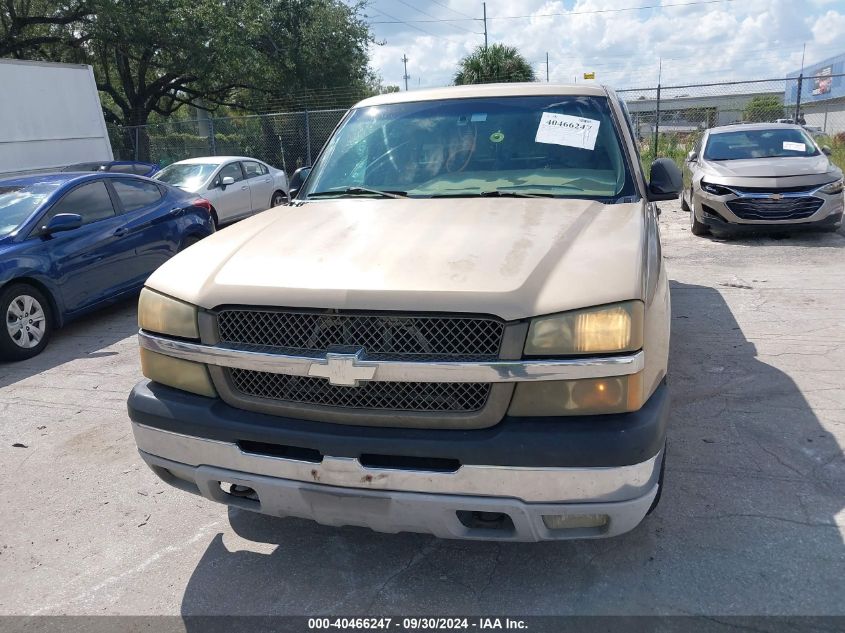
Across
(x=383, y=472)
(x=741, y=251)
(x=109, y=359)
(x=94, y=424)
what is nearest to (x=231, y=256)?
(x=383, y=472)

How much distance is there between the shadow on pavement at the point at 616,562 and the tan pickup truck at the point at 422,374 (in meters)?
0.41

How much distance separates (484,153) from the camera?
3752 mm

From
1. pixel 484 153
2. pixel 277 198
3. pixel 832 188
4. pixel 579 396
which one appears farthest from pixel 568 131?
pixel 277 198

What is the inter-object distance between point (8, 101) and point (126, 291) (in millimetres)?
8453

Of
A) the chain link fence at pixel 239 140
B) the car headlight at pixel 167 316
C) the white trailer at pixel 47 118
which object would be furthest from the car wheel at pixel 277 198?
the car headlight at pixel 167 316

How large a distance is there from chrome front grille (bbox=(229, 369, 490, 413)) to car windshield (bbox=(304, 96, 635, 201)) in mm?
1424

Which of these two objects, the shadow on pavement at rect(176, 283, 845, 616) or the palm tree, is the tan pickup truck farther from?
the palm tree

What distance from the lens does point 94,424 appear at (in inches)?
179

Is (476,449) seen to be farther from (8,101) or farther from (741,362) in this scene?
(8,101)

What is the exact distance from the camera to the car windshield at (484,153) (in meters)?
3.53

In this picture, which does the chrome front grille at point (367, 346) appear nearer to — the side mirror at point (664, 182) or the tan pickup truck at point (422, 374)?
the tan pickup truck at point (422, 374)

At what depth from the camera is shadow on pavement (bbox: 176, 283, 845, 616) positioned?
2602mm

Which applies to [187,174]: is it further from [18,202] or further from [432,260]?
[432,260]

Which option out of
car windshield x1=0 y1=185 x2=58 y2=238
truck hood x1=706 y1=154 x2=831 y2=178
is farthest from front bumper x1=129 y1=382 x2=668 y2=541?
truck hood x1=706 y1=154 x2=831 y2=178
